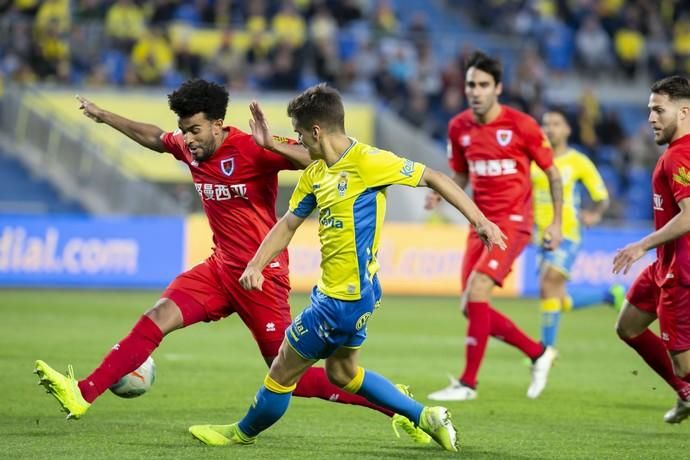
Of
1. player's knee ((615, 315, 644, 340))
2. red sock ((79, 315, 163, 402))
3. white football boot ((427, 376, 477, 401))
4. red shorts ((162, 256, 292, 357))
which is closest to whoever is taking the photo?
red sock ((79, 315, 163, 402))

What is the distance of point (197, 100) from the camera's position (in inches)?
312

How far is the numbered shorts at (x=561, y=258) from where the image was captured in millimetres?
13086

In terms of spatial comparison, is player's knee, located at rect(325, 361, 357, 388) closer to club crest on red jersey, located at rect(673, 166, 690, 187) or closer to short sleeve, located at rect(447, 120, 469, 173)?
club crest on red jersey, located at rect(673, 166, 690, 187)

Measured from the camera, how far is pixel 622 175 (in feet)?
89.8

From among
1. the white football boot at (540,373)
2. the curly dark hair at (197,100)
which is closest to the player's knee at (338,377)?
the curly dark hair at (197,100)

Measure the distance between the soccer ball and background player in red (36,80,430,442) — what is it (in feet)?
0.93

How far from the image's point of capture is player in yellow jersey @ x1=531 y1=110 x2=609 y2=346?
1292cm

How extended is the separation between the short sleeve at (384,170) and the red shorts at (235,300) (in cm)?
126

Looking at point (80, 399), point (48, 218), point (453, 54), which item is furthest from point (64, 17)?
point (80, 399)

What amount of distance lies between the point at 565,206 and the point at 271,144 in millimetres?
6539

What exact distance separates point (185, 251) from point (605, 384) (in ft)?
36.1

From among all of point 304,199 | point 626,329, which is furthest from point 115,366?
point 626,329

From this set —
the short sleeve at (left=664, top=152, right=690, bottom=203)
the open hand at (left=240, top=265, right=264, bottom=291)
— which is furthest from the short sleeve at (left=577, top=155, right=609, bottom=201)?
the open hand at (left=240, top=265, right=264, bottom=291)

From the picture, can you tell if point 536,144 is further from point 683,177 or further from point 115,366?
point 115,366
